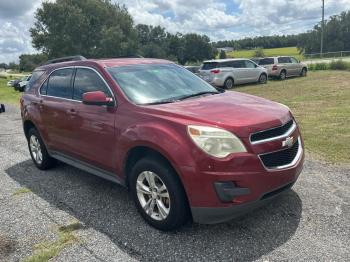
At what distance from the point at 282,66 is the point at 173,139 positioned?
2213 centimetres

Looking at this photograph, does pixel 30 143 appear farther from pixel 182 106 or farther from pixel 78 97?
pixel 182 106

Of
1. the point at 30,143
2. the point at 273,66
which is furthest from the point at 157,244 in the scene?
the point at 273,66

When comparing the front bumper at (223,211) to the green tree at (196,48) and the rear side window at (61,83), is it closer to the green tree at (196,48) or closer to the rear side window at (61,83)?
the rear side window at (61,83)

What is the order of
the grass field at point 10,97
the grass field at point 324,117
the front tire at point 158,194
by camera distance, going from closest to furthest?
the front tire at point 158,194, the grass field at point 324,117, the grass field at point 10,97

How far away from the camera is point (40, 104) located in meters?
6.16

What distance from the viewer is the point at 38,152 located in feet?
21.7

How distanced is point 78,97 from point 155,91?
3.99 ft

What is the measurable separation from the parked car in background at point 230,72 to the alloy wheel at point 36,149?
14.1 metres

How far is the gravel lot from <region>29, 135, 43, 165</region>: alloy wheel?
2.89 feet

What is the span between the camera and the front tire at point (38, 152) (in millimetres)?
6426

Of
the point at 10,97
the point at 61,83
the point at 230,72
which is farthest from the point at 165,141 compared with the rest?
the point at 10,97

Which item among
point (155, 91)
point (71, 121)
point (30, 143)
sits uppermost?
point (155, 91)

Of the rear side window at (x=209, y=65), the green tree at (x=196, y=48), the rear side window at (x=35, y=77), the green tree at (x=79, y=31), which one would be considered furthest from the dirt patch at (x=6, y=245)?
the green tree at (x=196, y=48)

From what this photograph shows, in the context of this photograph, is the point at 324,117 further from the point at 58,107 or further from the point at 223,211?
the point at 223,211
